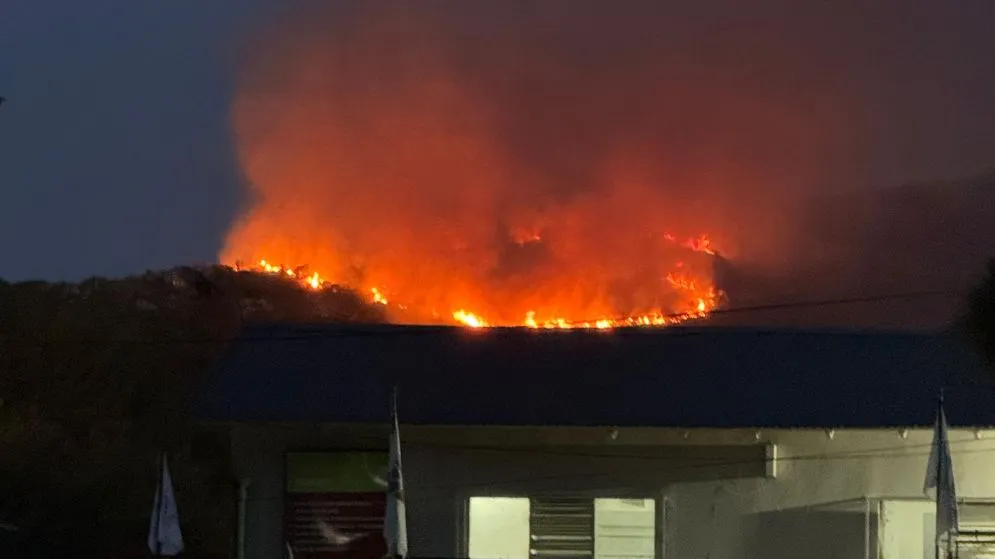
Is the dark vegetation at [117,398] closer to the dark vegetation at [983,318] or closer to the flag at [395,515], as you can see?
Result: the flag at [395,515]

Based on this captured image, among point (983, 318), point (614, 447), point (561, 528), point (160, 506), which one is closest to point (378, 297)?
point (983, 318)

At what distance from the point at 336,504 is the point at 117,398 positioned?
22317 mm

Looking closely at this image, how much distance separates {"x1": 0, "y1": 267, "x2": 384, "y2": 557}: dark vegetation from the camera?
23141mm

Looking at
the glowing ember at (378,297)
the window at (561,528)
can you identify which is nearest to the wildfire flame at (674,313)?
the glowing ember at (378,297)

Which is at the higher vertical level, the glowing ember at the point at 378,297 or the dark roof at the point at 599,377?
the glowing ember at the point at 378,297

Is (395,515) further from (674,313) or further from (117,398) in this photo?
(117,398)

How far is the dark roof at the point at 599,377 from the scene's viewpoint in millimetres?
13406

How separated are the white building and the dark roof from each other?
0.03m

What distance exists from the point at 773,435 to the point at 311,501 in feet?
18.0

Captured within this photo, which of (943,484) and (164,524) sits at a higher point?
(943,484)

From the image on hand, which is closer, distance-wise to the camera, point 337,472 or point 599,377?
point 337,472

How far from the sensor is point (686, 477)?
44.4ft

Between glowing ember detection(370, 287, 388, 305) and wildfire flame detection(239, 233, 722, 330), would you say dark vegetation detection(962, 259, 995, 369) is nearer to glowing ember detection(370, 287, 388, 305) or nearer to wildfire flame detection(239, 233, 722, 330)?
wildfire flame detection(239, 233, 722, 330)

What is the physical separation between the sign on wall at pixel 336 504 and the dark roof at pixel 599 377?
73 cm
